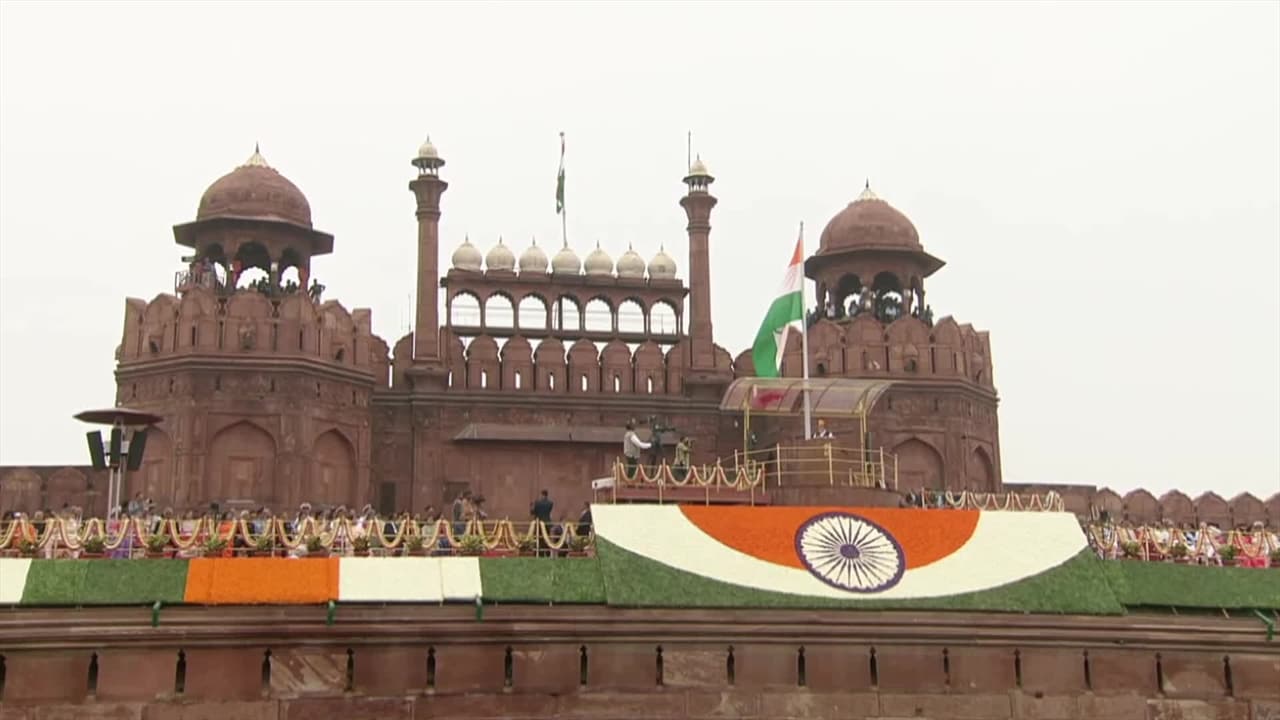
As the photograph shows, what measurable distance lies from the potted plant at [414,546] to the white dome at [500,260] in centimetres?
1499

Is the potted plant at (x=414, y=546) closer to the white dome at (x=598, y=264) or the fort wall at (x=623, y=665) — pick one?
the fort wall at (x=623, y=665)

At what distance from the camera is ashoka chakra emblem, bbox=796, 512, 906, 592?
1093 inches

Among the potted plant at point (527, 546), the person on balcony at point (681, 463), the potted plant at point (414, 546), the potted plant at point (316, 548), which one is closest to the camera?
the potted plant at point (316, 548)

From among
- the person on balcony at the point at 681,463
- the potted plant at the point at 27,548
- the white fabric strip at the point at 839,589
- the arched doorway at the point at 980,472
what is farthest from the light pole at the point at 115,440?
the arched doorway at the point at 980,472

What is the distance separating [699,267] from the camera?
135 ft

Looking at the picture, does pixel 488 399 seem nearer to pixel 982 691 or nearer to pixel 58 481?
pixel 58 481

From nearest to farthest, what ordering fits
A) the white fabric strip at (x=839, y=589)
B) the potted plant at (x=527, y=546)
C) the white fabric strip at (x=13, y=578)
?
the white fabric strip at (x=13, y=578) → the potted plant at (x=527, y=546) → the white fabric strip at (x=839, y=589)

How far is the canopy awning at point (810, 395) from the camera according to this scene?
1287 inches

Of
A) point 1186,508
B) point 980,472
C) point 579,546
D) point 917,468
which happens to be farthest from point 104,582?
point 1186,508

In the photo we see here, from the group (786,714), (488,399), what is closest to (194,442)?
(488,399)

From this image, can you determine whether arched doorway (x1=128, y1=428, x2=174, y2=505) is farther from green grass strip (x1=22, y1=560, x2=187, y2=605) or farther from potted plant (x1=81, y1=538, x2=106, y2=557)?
green grass strip (x1=22, y1=560, x2=187, y2=605)

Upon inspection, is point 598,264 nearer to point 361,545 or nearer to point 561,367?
point 561,367

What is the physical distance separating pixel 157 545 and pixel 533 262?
1787 cm

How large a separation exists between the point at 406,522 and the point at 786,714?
25.7 feet
